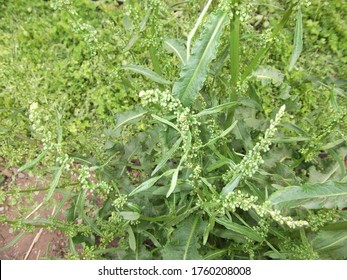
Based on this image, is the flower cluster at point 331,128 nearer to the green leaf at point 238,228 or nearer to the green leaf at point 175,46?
the green leaf at point 238,228

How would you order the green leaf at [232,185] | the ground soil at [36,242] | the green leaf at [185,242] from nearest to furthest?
the green leaf at [232,185] → the green leaf at [185,242] → the ground soil at [36,242]

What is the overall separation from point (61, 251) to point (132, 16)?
2.02 meters

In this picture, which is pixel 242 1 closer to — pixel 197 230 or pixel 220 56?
pixel 220 56

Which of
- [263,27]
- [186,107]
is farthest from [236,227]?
[263,27]

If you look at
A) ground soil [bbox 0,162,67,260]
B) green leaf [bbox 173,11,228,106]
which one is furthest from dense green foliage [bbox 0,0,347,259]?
ground soil [bbox 0,162,67,260]

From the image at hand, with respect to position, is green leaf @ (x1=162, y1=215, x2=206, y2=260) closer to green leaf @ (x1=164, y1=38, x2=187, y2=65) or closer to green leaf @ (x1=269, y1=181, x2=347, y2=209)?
green leaf @ (x1=269, y1=181, x2=347, y2=209)

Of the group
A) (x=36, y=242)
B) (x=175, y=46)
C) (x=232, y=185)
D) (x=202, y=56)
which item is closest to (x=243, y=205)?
(x=232, y=185)

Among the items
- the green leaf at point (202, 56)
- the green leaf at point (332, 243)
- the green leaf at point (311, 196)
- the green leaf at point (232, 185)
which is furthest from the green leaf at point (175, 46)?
the green leaf at point (332, 243)

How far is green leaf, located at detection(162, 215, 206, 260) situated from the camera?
6.63ft

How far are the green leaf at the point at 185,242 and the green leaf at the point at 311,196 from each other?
62 centimetres

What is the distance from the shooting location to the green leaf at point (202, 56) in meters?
1.40

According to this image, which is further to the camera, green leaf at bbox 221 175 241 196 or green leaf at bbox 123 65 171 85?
green leaf at bbox 123 65 171 85

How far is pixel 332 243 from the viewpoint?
74.2 inches

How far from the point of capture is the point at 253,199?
58.1 inches
